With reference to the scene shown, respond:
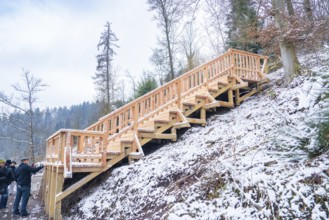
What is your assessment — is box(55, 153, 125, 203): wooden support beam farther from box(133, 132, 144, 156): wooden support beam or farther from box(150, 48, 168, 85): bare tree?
box(150, 48, 168, 85): bare tree

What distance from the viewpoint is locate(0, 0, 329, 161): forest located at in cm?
679

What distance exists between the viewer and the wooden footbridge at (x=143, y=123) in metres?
5.07

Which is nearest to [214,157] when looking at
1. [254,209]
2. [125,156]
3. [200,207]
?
[200,207]

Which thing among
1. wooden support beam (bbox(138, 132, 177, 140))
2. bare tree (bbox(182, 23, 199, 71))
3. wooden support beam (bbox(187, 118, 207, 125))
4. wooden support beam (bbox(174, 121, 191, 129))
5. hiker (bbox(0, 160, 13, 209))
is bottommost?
hiker (bbox(0, 160, 13, 209))

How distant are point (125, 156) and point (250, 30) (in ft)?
18.0

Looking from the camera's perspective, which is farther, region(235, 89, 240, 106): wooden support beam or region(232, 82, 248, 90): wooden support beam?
region(235, 89, 240, 106): wooden support beam

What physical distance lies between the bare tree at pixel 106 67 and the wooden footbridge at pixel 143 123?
12.3m

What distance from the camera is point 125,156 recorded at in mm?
5789

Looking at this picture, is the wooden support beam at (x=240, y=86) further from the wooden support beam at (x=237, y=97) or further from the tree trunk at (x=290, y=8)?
the tree trunk at (x=290, y=8)

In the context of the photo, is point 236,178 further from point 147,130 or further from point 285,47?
point 285,47

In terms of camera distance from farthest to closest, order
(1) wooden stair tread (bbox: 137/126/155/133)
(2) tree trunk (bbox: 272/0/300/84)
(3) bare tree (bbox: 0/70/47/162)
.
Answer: (3) bare tree (bbox: 0/70/47/162) → (2) tree trunk (bbox: 272/0/300/84) → (1) wooden stair tread (bbox: 137/126/155/133)

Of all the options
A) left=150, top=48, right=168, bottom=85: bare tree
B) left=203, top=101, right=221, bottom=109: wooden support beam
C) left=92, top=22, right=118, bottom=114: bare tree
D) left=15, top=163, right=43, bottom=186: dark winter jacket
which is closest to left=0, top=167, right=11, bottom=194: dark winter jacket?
left=15, top=163, right=43, bottom=186: dark winter jacket

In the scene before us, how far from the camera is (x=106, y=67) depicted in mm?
20328

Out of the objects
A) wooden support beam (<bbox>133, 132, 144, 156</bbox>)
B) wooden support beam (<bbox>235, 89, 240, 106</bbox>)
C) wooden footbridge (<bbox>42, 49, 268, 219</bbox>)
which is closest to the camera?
wooden footbridge (<bbox>42, 49, 268, 219</bbox>)
